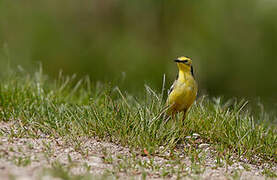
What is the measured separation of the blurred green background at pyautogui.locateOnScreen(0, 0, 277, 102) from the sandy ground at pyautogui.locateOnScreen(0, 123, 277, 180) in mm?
A: 5996

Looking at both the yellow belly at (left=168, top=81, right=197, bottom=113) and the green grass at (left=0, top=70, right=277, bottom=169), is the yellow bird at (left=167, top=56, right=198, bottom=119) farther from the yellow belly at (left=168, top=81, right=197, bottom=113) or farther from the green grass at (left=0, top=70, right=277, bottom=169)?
the green grass at (left=0, top=70, right=277, bottom=169)

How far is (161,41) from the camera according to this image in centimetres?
1166

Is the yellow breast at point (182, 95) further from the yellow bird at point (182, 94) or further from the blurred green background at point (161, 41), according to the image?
the blurred green background at point (161, 41)

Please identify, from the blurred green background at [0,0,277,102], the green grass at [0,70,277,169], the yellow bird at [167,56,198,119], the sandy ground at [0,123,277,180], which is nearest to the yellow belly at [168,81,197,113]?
the yellow bird at [167,56,198,119]

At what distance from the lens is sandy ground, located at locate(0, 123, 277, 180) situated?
3.70m

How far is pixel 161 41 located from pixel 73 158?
25.7ft

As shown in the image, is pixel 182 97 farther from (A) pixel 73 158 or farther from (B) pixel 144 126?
(A) pixel 73 158

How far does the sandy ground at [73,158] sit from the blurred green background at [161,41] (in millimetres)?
5996

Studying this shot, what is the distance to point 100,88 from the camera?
668cm

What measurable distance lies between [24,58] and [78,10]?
2.11 m

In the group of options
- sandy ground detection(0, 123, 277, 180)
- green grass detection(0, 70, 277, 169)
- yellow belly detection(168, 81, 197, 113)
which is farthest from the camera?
yellow belly detection(168, 81, 197, 113)

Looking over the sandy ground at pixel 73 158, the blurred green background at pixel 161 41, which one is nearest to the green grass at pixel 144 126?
the sandy ground at pixel 73 158

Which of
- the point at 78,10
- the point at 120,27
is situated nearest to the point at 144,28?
the point at 120,27

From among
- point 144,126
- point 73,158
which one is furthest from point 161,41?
point 73,158
